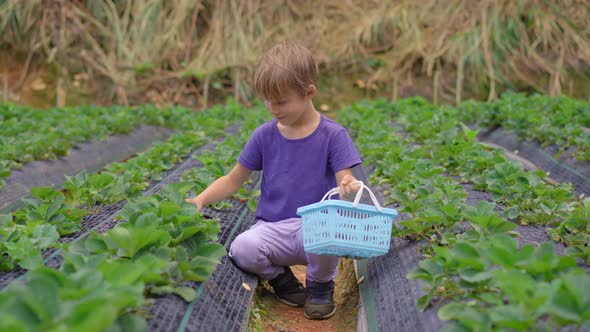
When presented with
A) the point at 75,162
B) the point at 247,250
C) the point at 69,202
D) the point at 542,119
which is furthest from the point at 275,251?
the point at 542,119

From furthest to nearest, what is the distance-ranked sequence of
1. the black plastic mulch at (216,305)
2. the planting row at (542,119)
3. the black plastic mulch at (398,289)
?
1. the planting row at (542,119)
2. the black plastic mulch at (398,289)
3. the black plastic mulch at (216,305)

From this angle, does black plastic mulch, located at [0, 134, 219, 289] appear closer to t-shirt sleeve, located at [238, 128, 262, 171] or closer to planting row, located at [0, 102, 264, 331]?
planting row, located at [0, 102, 264, 331]

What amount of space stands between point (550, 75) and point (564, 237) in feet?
29.8

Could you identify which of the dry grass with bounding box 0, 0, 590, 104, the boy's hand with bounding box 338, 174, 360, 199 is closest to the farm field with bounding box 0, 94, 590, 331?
the boy's hand with bounding box 338, 174, 360, 199

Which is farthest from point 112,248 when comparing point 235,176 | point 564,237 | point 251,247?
point 564,237

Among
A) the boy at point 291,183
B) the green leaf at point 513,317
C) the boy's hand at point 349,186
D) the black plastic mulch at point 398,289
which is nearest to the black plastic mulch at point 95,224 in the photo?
the boy at point 291,183

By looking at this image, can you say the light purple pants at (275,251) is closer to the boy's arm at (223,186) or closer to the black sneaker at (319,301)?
the black sneaker at (319,301)

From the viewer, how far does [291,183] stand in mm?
2703

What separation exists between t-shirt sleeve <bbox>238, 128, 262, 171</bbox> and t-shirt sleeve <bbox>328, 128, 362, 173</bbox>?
351mm

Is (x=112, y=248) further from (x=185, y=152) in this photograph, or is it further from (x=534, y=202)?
(x=185, y=152)

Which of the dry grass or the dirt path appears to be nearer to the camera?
the dirt path

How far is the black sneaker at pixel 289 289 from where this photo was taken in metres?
2.83

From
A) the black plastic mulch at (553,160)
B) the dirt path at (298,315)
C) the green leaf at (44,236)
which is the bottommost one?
the black plastic mulch at (553,160)

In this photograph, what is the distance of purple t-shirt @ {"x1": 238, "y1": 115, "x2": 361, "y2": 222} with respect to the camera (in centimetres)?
267
